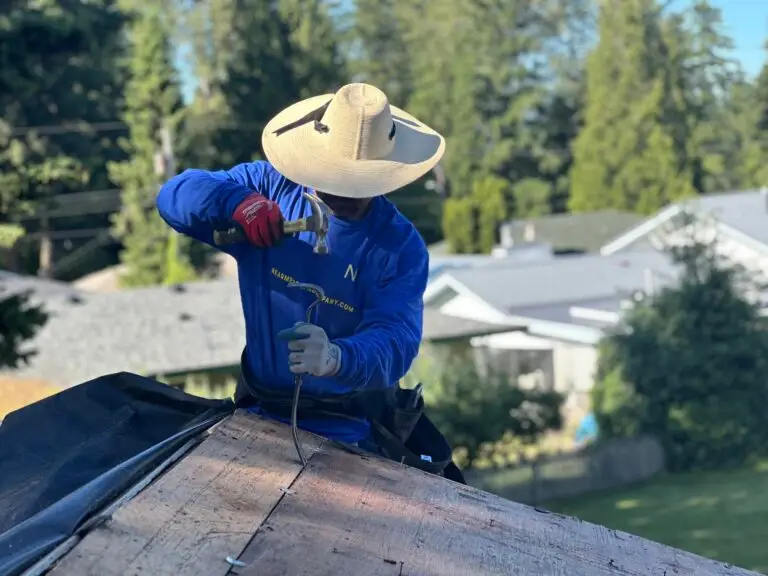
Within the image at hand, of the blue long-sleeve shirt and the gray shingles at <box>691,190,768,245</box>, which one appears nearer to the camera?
the blue long-sleeve shirt

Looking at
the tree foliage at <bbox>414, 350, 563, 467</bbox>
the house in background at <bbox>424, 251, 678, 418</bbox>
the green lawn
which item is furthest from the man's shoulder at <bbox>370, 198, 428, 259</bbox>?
the house in background at <bbox>424, 251, 678, 418</bbox>

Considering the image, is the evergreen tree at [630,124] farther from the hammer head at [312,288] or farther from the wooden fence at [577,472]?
the hammer head at [312,288]

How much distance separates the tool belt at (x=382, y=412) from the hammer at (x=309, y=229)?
47 cm

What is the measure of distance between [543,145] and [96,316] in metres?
31.6

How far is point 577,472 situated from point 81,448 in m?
15.0

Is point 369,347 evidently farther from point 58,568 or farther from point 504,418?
point 504,418

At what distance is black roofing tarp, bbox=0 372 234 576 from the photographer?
230 cm

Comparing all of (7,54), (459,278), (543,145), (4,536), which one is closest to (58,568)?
(4,536)

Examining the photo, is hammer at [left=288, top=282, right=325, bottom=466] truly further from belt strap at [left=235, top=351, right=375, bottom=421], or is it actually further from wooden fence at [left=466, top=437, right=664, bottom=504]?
wooden fence at [left=466, top=437, right=664, bottom=504]

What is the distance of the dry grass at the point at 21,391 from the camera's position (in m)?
18.5

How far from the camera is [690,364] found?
19.3 m

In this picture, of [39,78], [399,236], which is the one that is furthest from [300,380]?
[39,78]

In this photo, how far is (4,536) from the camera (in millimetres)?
2260

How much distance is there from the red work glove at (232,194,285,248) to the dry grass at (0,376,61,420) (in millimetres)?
15912
